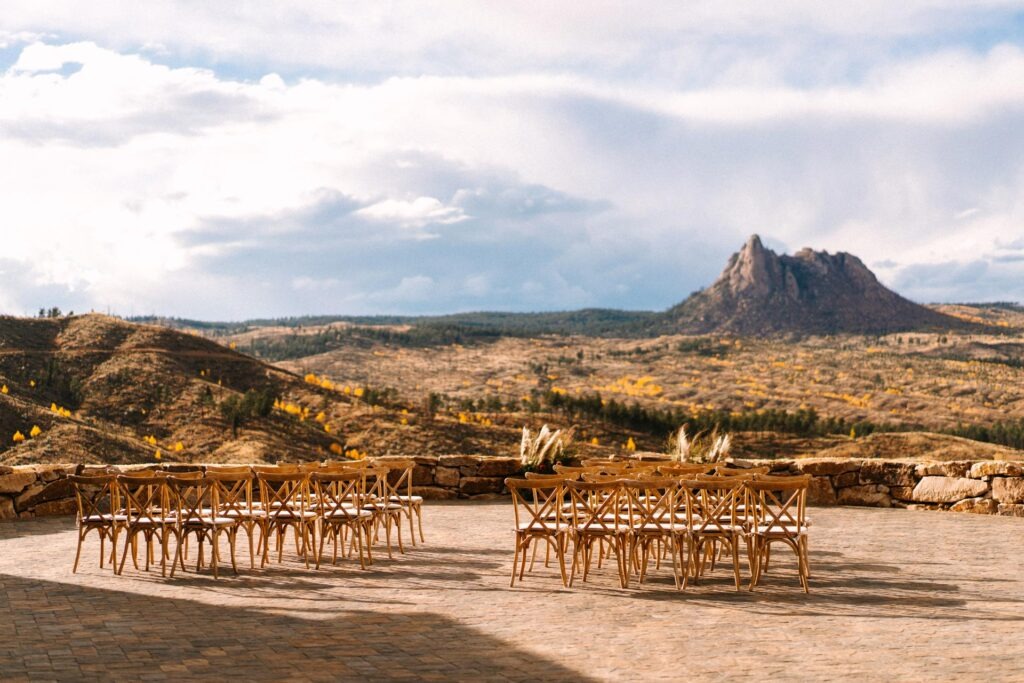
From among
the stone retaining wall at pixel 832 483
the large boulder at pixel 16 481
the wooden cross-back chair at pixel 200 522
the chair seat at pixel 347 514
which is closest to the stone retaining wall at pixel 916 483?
the stone retaining wall at pixel 832 483

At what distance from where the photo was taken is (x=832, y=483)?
1524 centimetres

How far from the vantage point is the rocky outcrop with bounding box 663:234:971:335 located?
130 metres

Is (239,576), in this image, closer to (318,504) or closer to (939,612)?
(318,504)

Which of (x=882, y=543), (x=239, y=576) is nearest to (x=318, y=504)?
(x=239, y=576)

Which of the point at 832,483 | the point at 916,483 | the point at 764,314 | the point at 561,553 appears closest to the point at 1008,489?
the point at 916,483

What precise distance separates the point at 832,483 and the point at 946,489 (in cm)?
152

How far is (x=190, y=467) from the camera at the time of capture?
1390 centimetres

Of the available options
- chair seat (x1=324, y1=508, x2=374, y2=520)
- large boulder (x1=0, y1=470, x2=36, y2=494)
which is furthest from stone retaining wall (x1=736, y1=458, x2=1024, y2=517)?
large boulder (x1=0, y1=470, x2=36, y2=494)

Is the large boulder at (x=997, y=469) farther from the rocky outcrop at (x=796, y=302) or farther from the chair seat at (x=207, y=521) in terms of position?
the rocky outcrop at (x=796, y=302)

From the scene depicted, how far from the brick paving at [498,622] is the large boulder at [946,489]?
371 cm

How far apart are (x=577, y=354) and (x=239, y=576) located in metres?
89.4

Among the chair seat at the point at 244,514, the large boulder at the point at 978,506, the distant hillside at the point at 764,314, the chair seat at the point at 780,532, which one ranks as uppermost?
the distant hillside at the point at 764,314

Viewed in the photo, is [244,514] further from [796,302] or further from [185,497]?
[796,302]

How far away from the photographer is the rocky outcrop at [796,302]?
427ft
